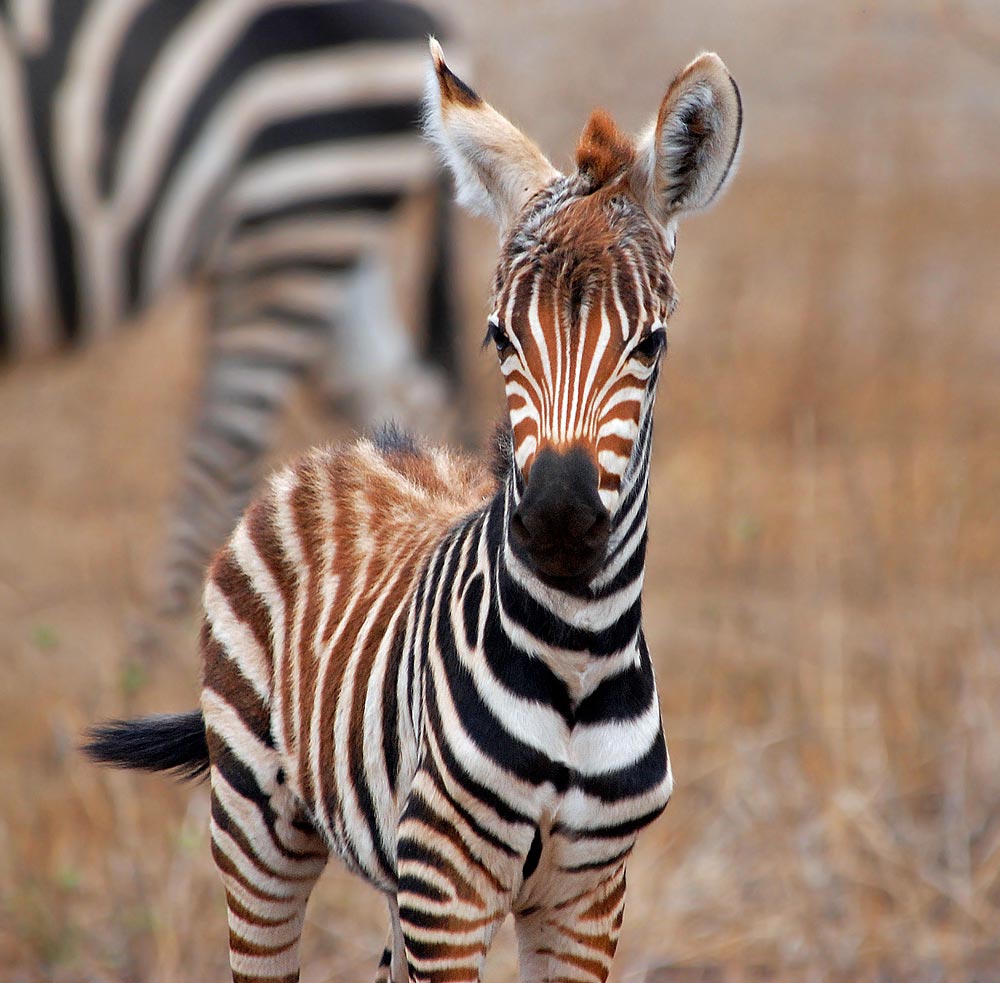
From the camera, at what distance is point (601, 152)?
2812mm

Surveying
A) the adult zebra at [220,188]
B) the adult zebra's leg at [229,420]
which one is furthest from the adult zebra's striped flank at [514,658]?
the adult zebra's leg at [229,420]

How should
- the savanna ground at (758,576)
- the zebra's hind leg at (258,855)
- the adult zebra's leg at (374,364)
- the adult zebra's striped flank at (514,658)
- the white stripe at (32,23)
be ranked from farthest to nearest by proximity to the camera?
the adult zebra's leg at (374,364)
the white stripe at (32,23)
the savanna ground at (758,576)
the zebra's hind leg at (258,855)
the adult zebra's striped flank at (514,658)

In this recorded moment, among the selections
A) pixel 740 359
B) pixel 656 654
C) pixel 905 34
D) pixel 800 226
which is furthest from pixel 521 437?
pixel 800 226

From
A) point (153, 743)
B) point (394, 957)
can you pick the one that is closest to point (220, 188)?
point (153, 743)

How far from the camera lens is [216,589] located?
3.45 metres

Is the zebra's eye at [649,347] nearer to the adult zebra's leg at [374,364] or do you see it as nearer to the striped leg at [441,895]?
the striped leg at [441,895]

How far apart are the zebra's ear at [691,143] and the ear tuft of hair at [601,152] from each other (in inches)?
1.5

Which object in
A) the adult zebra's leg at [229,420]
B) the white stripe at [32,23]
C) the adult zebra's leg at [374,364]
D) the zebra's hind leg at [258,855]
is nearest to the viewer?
the zebra's hind leg at [258,855]

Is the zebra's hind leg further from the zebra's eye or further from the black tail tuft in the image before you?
the zebra's eye

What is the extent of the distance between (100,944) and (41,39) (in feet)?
12.9

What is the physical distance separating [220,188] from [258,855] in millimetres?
4655

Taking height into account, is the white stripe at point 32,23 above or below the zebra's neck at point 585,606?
above

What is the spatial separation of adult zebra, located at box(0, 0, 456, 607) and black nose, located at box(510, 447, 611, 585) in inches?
193

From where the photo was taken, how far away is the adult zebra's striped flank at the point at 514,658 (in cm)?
258
